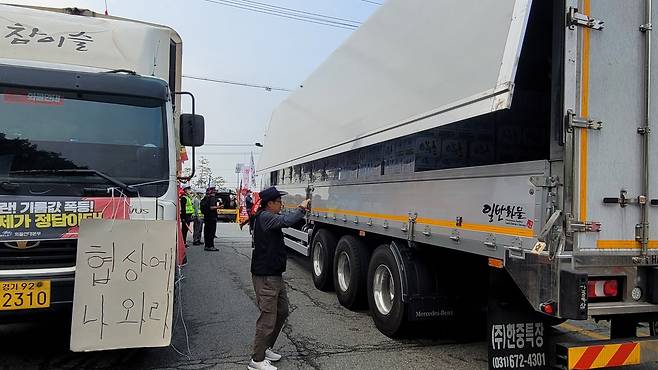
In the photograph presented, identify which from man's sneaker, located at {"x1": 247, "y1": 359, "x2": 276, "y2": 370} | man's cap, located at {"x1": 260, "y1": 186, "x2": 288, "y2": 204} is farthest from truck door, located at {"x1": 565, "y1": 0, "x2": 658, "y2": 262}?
man's sneaker, located at {"x1": 247, "y1": 359, "x2": 276, "y2": 370}

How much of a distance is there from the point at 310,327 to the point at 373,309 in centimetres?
77

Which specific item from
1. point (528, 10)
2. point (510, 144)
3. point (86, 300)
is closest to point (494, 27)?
point (528, 10)

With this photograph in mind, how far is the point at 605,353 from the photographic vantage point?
3.40 m

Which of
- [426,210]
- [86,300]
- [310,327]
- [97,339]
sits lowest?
[310,327]

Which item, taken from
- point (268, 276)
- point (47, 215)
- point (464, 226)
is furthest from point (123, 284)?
point (464, 226)

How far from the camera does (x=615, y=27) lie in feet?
11.1

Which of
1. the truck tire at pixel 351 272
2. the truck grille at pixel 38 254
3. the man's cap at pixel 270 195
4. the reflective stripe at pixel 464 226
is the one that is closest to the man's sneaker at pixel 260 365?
the man's cap at pixel 270 195

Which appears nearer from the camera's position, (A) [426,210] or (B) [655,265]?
(B) [655,265]

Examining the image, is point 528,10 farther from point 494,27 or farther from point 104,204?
point 104,204

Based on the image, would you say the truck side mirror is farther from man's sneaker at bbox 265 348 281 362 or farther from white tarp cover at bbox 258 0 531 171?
man's sneaker at bbox 265 348 281 362

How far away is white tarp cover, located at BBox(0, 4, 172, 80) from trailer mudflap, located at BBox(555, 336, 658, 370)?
448 cm

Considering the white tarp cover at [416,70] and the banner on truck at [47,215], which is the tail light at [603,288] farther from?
the banner on truck at [47,215]

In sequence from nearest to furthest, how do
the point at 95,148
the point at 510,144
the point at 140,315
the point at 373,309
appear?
the point at 140,315 < the point at 95,148 < the point at 510,144 < the point at 373,309

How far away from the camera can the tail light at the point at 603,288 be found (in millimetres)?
3336
